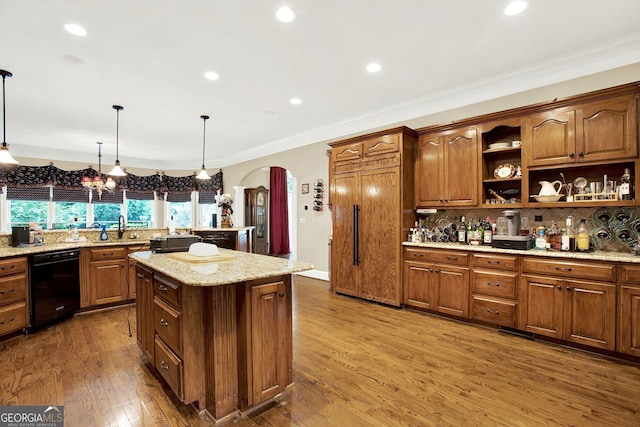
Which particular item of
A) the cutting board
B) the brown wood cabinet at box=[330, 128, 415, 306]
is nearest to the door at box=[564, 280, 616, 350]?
the brown wood cabinet at box=[330, 128, 415, 306]

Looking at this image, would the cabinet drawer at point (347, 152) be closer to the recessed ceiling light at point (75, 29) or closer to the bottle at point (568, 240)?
the bottle at point (568, 240)

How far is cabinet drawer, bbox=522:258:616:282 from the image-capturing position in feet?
8.21

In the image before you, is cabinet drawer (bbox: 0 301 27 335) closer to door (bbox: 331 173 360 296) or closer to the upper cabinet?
door (bbox: 331 173 360 296)

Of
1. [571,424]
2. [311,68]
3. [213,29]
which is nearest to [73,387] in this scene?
[213,29]

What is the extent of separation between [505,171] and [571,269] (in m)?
1.23

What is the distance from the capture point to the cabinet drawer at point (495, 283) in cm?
300

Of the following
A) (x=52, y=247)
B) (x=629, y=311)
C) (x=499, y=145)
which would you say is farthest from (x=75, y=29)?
(x=629, y=311)

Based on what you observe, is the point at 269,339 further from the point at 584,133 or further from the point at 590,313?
the point at 584,133

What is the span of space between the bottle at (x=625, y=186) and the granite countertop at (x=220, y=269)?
9.42 ft

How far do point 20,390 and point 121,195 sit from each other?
23.3 ft

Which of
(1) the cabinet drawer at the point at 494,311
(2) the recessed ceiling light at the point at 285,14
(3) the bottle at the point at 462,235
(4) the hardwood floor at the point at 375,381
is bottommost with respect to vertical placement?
(4) the hardwood floor at the point at 375,381

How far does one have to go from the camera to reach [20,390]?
2.07 metres

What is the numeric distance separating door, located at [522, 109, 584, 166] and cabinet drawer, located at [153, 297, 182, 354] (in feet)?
11.6

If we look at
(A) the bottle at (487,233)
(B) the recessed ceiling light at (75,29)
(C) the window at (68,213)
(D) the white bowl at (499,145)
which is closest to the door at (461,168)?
(D) the white bowl at (499,145)
